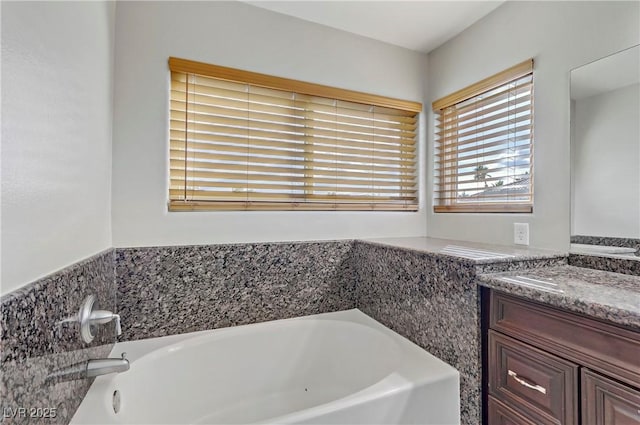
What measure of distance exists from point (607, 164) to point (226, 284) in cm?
196

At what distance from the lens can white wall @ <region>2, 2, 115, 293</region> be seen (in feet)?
2.17

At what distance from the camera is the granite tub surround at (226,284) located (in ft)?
5.05

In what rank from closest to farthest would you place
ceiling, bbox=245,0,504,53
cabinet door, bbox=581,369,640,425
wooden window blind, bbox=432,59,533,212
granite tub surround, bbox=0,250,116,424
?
granite tub surround, bbox=0,250,116,424, cabinet door, bbox=581,369,640,425, wooden window blind, bbox=432,59,533,212, ceiling, bbox=245,0,504,53

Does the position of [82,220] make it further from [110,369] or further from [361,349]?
[361,349]

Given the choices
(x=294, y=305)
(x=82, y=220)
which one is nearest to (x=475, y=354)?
(x=294, y=305)

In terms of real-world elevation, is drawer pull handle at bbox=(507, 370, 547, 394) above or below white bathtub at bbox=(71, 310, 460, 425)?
above

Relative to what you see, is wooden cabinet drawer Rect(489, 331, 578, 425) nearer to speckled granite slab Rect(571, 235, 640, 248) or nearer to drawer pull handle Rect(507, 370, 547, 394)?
drawer pull handle Rect(507, 370, 547, 394)

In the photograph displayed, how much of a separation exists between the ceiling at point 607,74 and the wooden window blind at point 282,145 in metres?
1.01

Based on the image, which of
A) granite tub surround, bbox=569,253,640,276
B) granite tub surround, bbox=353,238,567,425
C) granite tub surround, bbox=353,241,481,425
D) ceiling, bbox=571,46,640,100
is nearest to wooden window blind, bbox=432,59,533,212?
ceiling, bbox=571,46,640,100

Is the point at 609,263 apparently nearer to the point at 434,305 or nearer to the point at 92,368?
the point at 434,305

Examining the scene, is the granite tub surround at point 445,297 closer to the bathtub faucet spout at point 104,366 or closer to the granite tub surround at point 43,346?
the bathtub faucet spout at point 104,366

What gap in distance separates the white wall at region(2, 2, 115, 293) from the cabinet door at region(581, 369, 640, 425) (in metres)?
1.52

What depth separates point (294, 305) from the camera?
1.85 m

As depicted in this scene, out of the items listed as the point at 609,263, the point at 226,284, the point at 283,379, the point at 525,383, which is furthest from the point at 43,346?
the point at 609,263
